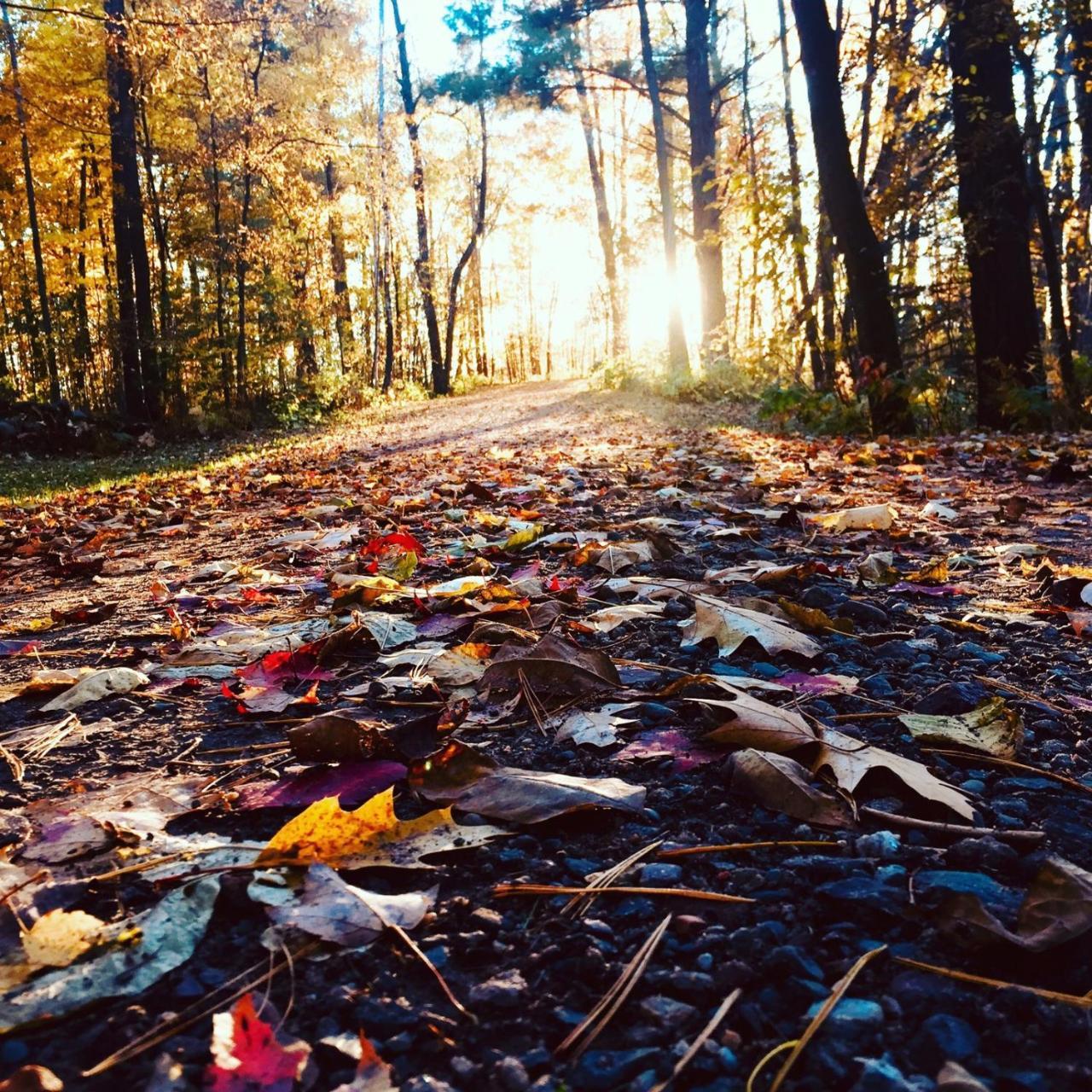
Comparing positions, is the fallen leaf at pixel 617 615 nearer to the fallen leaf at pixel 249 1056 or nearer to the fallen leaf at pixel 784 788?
the fallen leaf at pixel 784 788

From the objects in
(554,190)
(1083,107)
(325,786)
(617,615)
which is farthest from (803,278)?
(554,190)

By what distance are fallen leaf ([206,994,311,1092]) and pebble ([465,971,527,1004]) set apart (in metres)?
0.16

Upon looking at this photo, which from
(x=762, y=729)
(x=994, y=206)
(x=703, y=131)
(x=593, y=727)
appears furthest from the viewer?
(x=703, y=131)

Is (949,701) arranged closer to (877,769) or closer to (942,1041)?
(877,769)

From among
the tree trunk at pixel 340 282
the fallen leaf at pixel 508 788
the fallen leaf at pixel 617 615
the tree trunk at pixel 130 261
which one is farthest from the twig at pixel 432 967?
the tree trunk at pixel 340 282

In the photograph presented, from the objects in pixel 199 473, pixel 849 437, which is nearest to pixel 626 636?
pixel 849 437

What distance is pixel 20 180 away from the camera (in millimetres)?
15672

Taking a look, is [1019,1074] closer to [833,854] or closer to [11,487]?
[833,854]

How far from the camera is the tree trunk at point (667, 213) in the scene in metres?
16.1

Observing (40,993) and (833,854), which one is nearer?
(40,993)

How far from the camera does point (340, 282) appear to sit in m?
23.8

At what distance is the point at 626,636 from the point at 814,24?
25.1ft

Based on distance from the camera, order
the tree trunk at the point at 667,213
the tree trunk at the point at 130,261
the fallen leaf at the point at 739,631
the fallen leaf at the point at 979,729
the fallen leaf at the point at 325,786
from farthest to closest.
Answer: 1. the tree trunk at the point at 667,213
2. the tree trunk at the point at 130,261
3. the fallen leaf at the point at 739,631
4. the fallen leaf at the point at 979,729
5. the fallen leaf at the point at 325,786

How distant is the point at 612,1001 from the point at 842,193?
7.97 metres
